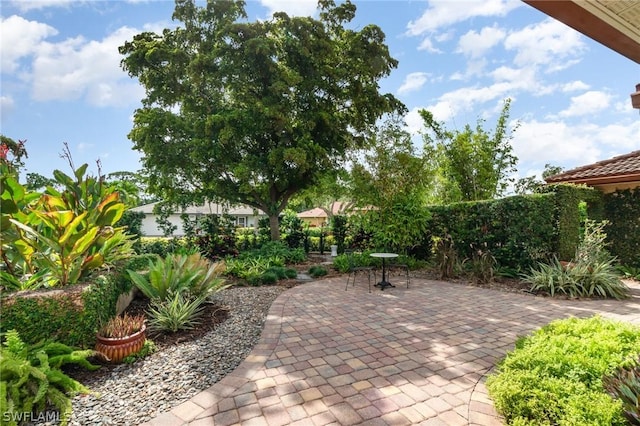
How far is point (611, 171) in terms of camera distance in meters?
8.31

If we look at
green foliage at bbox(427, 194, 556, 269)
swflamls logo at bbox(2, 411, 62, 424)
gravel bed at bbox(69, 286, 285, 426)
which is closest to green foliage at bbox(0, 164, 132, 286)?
gravel bed at bbox(69, 286, 285, 426)

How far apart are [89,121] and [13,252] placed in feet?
13.6

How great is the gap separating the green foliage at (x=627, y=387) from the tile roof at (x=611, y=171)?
7782 millimetres

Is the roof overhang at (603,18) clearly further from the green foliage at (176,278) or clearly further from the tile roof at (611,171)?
the tile roof at (611,171)

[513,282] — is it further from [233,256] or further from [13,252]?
[13,252]

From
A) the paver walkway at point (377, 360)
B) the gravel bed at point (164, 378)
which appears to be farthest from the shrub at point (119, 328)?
the paver walkway at point (377, 360)

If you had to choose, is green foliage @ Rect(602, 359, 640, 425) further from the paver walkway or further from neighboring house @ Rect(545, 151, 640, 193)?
neighboring house @ Rect(545, 151, 640, 193)

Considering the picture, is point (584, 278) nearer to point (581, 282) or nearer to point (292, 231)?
point (581, 282)

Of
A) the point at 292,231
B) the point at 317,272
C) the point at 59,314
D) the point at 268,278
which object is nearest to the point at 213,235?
the point at 292,231

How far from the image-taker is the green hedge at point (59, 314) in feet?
10.1

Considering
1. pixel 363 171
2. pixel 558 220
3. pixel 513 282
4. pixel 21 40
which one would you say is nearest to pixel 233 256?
pixel 363 171

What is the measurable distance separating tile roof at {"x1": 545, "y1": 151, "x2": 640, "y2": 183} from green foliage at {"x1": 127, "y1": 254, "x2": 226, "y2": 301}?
10126 millimetres

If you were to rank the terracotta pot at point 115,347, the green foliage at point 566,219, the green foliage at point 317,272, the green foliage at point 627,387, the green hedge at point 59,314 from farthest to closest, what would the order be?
the green foliage at point 317,272, the green foliage at point 566,219, the terracotta pot at point 115,347, the green hedge at point 59,314, the green foliage at point 627,387

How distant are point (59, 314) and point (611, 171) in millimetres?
12161
